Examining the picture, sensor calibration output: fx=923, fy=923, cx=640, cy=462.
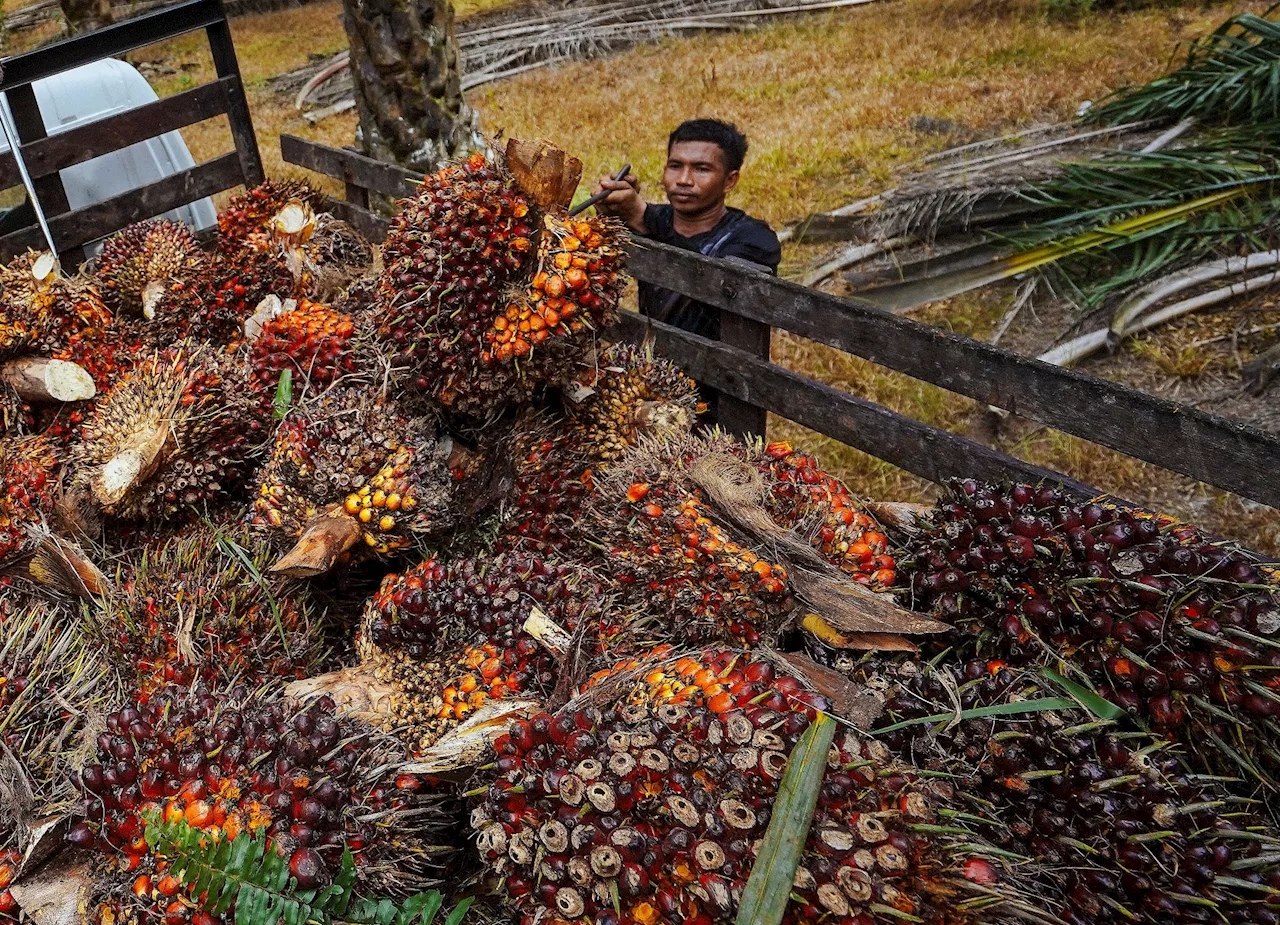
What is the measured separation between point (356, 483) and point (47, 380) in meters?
1.12

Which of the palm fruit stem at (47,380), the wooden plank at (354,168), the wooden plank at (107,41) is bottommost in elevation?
the palm fruit stem at (47,380)

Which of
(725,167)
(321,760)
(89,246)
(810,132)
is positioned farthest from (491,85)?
(321,760)

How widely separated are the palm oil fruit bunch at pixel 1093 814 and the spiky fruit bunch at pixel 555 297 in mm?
1076

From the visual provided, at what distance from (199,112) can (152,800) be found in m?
3.66

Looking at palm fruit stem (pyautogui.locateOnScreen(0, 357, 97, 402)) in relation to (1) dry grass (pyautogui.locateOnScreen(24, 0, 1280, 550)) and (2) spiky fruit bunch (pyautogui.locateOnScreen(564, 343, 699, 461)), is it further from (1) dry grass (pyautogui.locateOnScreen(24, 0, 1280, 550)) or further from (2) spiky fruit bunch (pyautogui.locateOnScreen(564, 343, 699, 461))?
(1) dry grass (pyautogui.locateOnScreen(24, 0, 1280, 550))

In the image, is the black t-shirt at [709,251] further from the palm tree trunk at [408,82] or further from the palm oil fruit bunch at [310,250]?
the palm tree trunk at [408,82]

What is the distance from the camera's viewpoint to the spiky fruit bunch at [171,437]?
2137 millimetres

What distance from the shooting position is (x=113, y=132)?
3.73 meters

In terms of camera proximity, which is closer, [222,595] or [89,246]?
[222,595]

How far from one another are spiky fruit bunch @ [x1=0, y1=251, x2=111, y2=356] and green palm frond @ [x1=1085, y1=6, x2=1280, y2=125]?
5.86m

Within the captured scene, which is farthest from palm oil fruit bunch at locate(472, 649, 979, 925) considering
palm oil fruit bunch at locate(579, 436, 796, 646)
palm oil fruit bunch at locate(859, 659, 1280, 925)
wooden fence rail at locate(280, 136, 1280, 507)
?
wooden fence rail at locate(280, 136, 1280, 507)

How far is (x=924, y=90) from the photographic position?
867cm

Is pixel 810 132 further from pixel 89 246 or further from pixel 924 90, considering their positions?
pixel 89 246

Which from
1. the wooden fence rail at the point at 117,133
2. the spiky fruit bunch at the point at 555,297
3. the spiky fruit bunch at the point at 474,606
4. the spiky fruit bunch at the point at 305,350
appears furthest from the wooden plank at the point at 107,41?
the spiky fruit bunch at the point at 474,606
